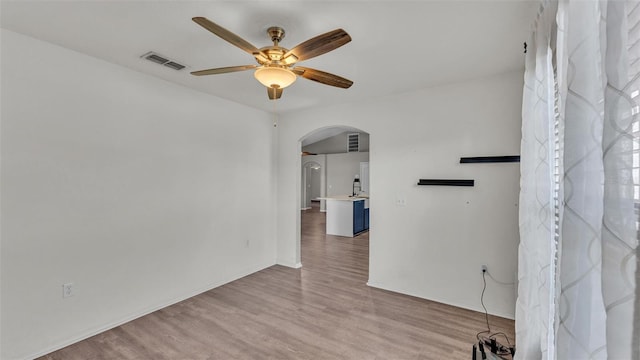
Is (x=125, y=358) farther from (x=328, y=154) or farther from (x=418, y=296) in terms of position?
(x=328, y=154)

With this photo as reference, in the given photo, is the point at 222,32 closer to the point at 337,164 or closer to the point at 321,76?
the point at 321,76

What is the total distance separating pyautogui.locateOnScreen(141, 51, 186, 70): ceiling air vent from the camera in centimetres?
249

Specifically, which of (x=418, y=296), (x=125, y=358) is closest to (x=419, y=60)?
(x=418, y=296)

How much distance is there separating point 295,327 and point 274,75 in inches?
92.8

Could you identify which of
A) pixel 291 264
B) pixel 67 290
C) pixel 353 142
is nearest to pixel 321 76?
pixel 67 290

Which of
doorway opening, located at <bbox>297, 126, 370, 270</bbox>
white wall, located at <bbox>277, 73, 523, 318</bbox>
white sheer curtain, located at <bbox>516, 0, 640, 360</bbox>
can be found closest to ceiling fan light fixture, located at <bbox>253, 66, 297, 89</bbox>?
white sheer curtain, located at <bbox>516, 0, 640, 360</bbox>

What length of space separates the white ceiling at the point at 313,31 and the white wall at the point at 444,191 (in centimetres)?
45

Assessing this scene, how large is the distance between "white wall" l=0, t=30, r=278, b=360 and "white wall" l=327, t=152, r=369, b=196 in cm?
675

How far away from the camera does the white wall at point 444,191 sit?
293cm

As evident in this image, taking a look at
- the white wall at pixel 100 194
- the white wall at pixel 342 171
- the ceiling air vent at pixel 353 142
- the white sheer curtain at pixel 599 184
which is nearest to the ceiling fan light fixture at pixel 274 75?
the white sheer curtain at pixel 599 184

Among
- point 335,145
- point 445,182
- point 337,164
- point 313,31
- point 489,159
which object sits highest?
point 335,145

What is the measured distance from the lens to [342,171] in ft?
34.4

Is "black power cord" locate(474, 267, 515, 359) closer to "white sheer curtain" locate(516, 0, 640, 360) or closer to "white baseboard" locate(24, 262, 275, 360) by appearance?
"white sheer curtain" locate(516, 0, 640, 360)

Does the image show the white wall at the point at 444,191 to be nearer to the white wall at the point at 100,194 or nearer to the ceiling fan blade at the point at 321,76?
the ceiling fan blade at the point at 321,76
